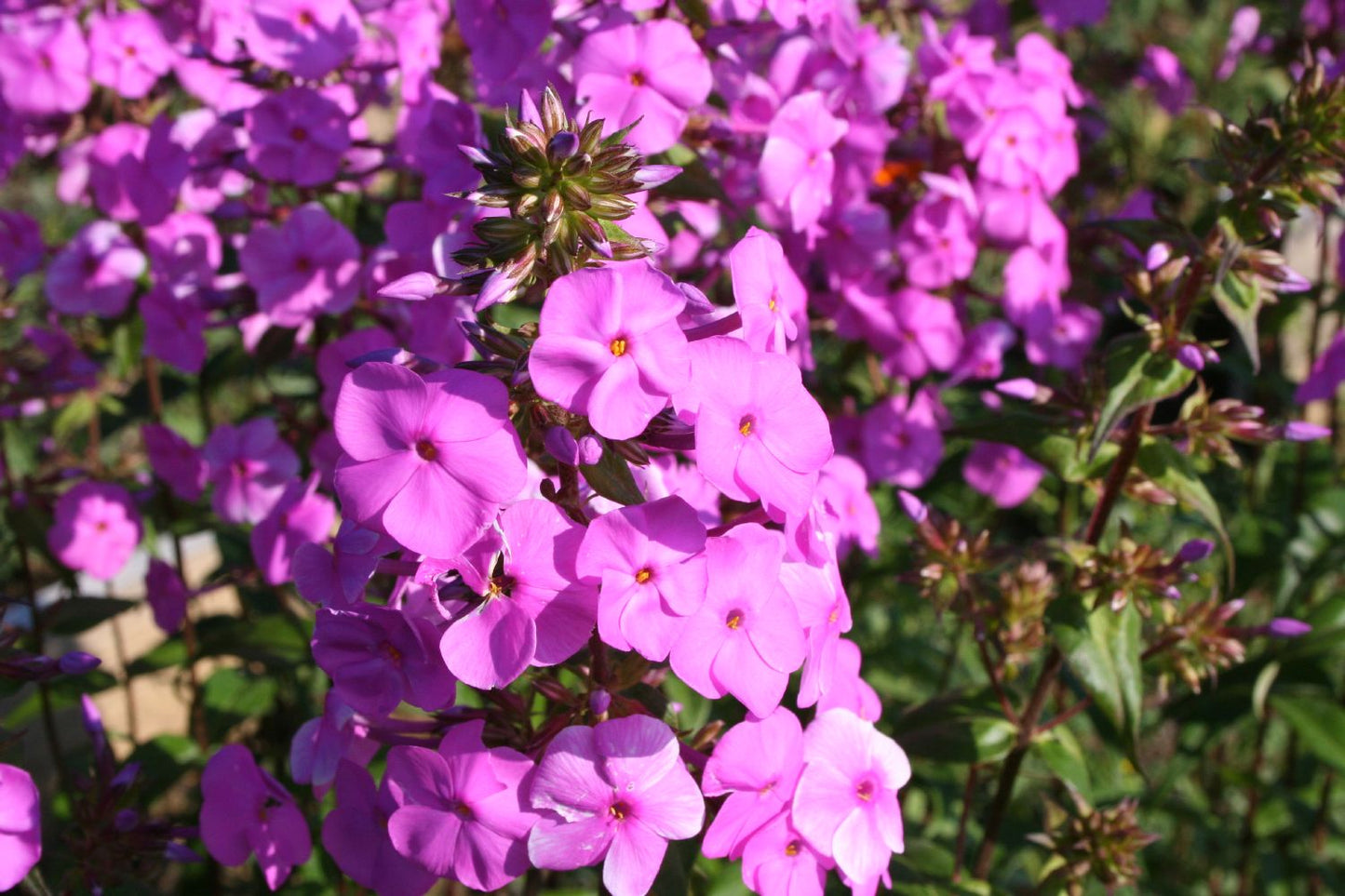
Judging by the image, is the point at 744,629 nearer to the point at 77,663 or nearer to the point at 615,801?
the point at 615,801

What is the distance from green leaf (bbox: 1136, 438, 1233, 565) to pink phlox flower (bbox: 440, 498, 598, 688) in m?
1.06

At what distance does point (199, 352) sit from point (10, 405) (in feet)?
1.81

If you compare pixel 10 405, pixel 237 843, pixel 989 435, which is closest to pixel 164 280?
pixel 10 405

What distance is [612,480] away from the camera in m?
1.28

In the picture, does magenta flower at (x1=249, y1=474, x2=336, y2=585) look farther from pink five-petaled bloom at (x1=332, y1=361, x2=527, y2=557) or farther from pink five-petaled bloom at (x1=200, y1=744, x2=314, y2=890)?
pink five-petaled bloom at (x1=332, y1=361, x2=527, y2=557)

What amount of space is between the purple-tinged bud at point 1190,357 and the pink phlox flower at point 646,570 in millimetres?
919

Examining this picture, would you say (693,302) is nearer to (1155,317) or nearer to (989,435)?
(989,435)

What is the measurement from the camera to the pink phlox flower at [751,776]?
1.32m

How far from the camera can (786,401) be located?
4.15 feet

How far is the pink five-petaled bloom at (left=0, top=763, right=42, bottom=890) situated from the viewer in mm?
1355

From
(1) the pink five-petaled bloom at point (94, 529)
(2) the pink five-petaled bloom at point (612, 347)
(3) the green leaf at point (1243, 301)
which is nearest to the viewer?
(2) the pink five-petaled bloom at point (612, 347)

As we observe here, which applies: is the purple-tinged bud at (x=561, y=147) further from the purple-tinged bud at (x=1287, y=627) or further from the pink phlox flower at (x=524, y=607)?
the purple-tinged bud at (x=1287, y=627)

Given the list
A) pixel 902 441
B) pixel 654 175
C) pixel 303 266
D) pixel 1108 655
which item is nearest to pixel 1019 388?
pixel 1108 655

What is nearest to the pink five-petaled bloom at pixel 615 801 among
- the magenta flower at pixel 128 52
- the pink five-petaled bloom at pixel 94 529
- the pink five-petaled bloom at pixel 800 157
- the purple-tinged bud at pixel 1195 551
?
the purple-tinged bud at pixel 1195 551
